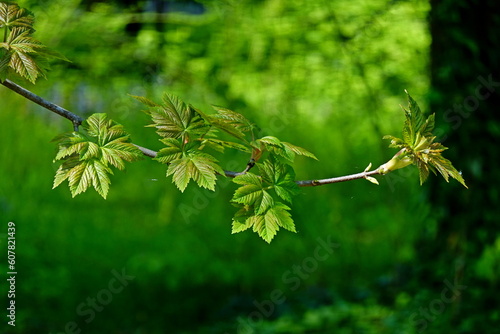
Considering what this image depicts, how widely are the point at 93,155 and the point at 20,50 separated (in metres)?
0.19

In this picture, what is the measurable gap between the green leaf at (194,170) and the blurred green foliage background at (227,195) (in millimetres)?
2163

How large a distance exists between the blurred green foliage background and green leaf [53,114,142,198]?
2.14 m

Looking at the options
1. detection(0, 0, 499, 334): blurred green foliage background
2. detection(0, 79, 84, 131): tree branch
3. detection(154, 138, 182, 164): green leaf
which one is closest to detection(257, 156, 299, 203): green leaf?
detection(154, 138, 182, 164): green leaf

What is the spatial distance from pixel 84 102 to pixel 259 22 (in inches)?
64.2

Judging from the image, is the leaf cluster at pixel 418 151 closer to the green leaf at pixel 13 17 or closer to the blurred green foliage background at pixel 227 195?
the green leaf at pixel 13 17

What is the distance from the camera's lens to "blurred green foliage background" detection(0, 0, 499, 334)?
3234 mm

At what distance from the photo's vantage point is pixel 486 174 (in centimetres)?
294

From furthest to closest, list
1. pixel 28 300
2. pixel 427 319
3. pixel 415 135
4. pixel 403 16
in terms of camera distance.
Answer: pixel 403 16 < pixel 28 300 < pixel 427 319 < pixel 415 135

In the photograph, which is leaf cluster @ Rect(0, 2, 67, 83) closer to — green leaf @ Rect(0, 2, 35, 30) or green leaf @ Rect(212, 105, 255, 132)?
green leaf @ Rect(0, 2, 35, 30)

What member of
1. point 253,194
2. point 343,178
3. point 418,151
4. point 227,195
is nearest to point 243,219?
point 253,194

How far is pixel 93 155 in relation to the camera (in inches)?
34.3

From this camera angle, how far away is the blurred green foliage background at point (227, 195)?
3.23 metres

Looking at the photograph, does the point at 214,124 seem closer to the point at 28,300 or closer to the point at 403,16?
the point at 28,300

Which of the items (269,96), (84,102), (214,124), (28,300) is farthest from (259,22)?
(214,124)
